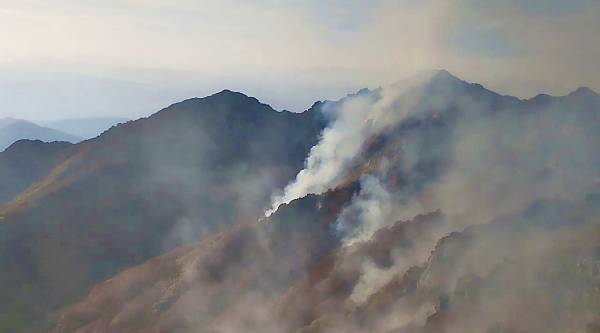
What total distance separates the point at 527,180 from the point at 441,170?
60.1 ft

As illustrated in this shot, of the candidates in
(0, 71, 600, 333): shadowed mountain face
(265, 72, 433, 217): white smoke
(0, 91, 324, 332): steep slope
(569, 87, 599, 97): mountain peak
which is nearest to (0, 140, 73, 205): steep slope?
(0, 91, 324, 332): steep slope

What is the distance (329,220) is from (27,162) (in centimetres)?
11933

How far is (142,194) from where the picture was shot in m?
140

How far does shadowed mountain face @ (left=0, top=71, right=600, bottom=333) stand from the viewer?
63.8m

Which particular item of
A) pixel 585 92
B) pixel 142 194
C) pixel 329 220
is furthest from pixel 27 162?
pixel 585 92

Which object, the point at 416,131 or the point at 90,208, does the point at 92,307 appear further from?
the point at 416,131

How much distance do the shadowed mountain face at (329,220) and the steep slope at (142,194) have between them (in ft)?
1.58

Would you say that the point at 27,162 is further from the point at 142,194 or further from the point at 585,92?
the point at 585,92

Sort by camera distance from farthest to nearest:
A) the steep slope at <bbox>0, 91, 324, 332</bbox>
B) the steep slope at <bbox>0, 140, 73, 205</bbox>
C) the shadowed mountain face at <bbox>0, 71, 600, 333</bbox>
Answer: the steep slope at <bbox>0, 140, 73, 205</bbox> → the steep slope at <bbox>0, 91, 324, 332</bbox> → the shadowed mountain face at <bbox>0, 71, 600, 333</bbox>

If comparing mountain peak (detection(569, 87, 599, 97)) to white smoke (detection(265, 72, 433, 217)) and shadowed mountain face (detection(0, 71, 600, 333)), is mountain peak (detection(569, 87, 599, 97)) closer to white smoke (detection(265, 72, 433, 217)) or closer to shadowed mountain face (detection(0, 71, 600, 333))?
shadowed mountain face (detection(0, 71, 600, 333))

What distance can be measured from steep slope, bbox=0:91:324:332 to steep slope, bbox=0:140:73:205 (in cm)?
1012

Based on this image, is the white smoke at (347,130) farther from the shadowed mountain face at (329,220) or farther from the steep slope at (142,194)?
the steep slope at (142,194)

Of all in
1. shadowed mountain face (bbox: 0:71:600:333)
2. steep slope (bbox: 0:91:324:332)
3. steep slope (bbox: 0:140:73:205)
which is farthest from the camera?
steep slope (bbox: 0:140:73:205)

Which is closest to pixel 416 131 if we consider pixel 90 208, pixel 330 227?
pixel 330 227
